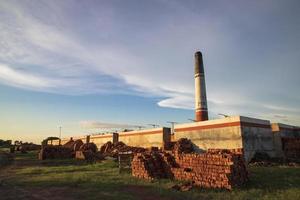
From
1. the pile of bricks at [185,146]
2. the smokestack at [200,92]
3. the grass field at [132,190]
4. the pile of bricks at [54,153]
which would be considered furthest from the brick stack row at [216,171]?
the pile of bricks at [54,153]

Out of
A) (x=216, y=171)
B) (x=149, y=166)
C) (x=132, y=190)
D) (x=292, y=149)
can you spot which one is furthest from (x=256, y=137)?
(x=132, y=190)

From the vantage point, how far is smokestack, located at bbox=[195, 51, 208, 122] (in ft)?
93.6

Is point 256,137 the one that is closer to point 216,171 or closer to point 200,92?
point 200,92

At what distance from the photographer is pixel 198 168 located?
1105cm

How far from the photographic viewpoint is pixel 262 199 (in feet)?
26.1

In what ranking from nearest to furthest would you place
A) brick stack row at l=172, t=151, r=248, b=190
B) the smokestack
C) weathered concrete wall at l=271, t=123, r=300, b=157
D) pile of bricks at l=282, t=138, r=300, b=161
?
brick stack row at l=172, t=151, r=248, b=190
pile of bricks at l=282, t=138, r=300, b=161
weathered concrete wall at l=271, t=123, r=300, b=157
the smokestack

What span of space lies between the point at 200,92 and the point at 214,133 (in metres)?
8.14

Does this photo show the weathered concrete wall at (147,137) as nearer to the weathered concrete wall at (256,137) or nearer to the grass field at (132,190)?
the weathered concrete wall at (256,137)

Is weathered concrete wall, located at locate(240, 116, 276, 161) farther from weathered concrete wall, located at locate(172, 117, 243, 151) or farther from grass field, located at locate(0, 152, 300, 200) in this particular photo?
grass field, located at locate(0, 152, 300, 200)

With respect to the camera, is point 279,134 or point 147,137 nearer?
point 279,134

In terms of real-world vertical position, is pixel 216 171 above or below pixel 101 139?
below

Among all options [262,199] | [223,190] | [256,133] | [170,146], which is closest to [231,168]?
[223,190]

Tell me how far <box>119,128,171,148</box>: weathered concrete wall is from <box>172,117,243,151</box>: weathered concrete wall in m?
4.73

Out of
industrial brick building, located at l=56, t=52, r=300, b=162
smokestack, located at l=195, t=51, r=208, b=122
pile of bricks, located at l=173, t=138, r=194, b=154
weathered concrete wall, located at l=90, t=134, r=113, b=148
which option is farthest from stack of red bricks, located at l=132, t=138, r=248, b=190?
weathered concrete wall, located at l=90, t=134, r=113, b=148
